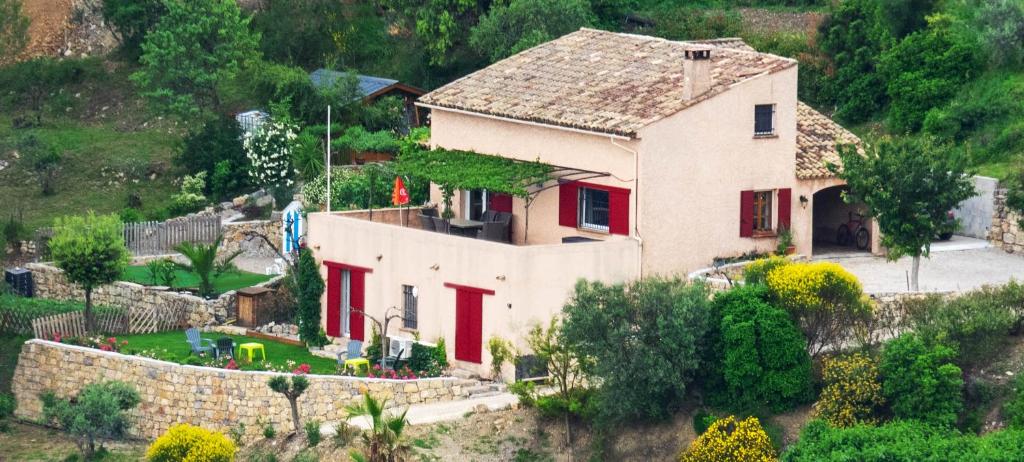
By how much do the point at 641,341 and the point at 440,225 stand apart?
9.79 m

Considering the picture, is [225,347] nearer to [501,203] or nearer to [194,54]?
[501,203]

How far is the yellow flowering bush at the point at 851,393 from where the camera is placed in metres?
48.8

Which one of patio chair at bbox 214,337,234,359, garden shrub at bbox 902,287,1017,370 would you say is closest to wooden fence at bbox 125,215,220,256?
patio chair at bbox 214,337,234,359

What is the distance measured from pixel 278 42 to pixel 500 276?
97.2 feet

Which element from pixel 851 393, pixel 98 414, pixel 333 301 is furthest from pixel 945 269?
pixel 98 414

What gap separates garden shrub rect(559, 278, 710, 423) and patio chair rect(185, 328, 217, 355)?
9.54m

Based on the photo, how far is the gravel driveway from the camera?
2151 inches

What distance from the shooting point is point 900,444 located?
47.1 metres

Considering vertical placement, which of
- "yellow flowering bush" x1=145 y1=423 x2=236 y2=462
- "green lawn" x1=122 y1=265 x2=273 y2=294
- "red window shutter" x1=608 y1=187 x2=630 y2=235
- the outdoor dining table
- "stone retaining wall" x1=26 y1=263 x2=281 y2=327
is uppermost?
"red window shutter" x1=608 y1=187 x2=630 y2=235

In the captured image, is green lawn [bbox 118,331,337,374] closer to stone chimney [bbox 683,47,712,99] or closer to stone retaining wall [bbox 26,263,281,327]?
stone retaining wall [bbox 26,263,281,327]

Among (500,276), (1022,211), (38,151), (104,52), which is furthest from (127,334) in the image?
(104,52)

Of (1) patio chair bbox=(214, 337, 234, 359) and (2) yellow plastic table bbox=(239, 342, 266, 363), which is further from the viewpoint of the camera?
(1) patio chair bbox=(214, 337, 234, 359)

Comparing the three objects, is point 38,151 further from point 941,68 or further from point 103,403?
point 941,68

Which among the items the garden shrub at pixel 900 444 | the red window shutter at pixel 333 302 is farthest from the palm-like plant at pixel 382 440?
the garden shrub at pixel 900 444
